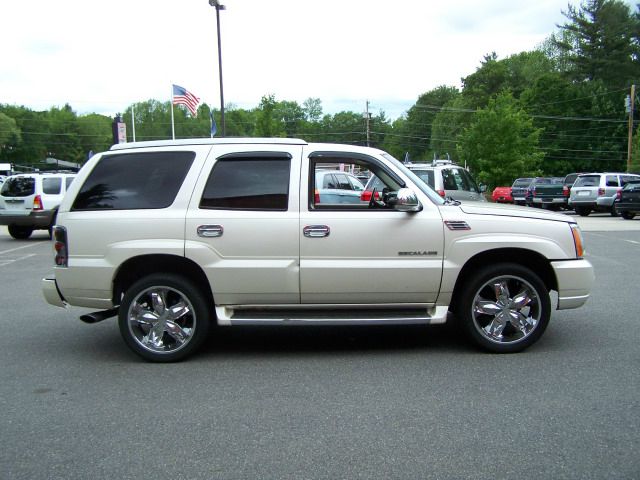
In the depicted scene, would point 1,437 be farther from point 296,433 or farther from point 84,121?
point 84,121

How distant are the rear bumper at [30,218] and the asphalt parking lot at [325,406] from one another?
11.1 m

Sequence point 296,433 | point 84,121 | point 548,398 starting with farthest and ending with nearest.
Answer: point 84,121
point 548,398
point 296,433

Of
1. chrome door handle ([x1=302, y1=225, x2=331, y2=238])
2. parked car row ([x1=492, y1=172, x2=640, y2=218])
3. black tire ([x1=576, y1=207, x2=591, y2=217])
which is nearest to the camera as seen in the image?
chrome door handle ([x1=302, y1=225, x2=331, y2=238])

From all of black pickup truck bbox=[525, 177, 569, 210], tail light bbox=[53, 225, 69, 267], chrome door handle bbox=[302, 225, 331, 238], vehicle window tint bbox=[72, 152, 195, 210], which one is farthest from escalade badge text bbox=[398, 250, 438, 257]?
black pickup truck bbox=[525, 177, 569, 210]

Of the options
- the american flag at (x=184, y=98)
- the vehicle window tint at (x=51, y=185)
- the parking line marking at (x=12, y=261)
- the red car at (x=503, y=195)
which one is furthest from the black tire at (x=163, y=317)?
the red car at (x=503, y=195)

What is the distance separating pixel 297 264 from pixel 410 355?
4.51ft

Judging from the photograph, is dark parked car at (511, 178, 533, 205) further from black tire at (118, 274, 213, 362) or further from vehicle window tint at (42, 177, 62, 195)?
black tire at (118, 274, 213, 362)

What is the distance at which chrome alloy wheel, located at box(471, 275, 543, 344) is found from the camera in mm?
5875

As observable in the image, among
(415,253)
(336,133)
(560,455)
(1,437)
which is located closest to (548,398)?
(560,455)

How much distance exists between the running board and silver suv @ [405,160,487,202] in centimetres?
922

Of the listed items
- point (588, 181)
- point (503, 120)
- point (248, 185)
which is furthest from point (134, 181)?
point (503, 120)

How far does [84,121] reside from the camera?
5261 inches

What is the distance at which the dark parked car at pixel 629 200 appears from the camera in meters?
22.9

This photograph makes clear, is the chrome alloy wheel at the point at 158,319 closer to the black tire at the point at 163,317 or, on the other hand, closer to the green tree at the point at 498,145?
the black tire at the point at 163,317
